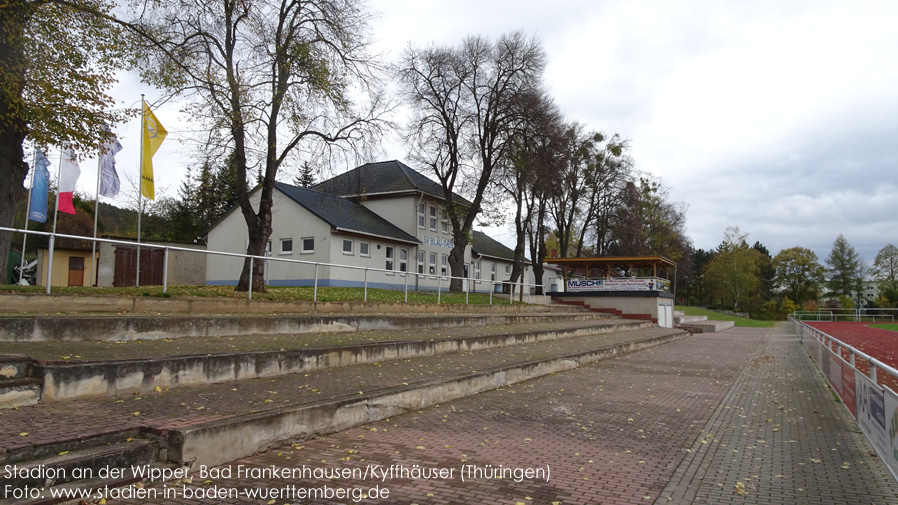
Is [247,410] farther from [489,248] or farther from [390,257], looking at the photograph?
[489,248]

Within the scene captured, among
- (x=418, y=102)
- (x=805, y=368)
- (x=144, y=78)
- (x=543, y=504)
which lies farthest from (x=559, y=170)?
(x=543, y=504)

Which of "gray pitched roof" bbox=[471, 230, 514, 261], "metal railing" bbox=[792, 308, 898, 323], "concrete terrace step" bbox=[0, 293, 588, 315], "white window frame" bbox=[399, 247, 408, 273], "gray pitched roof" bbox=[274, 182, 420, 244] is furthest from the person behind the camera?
"metal railing" bbox=[792, 308, 898, 323]

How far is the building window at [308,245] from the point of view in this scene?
30.2m

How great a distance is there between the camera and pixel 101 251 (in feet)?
72.4

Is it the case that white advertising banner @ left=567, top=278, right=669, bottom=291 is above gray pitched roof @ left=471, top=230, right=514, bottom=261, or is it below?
below

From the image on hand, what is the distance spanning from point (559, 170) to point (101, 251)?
22767mm

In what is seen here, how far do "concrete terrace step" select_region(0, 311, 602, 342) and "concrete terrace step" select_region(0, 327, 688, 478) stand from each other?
2.39 meters

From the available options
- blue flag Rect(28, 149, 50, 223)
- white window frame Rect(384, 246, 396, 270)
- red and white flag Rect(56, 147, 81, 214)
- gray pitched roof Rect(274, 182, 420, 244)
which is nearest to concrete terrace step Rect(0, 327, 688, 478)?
blue flag Rect(28, 149, 50, 223)

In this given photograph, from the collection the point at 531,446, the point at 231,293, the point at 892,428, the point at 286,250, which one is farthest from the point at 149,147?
the point at 892,428

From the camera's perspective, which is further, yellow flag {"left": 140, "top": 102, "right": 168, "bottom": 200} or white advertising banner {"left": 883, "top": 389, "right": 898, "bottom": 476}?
yellow flag {"left": 140, "top": 102, "right": 168, "bottom": 200}

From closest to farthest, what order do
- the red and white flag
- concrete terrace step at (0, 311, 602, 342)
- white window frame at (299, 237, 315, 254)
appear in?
concrete terrace step at (0, 311, 602, 342)
the red and white flag
white window frame at (299, 237, 315, 254)

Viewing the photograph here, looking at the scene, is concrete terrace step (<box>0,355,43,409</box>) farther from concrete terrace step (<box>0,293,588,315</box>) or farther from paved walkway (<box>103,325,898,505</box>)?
concrete terrace step (<box>0,293,588,315</box>)

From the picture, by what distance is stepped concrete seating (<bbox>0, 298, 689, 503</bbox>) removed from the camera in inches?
177

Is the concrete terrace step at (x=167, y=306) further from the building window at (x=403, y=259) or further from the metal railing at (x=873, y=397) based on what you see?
the building window at (x=403, y=259)
